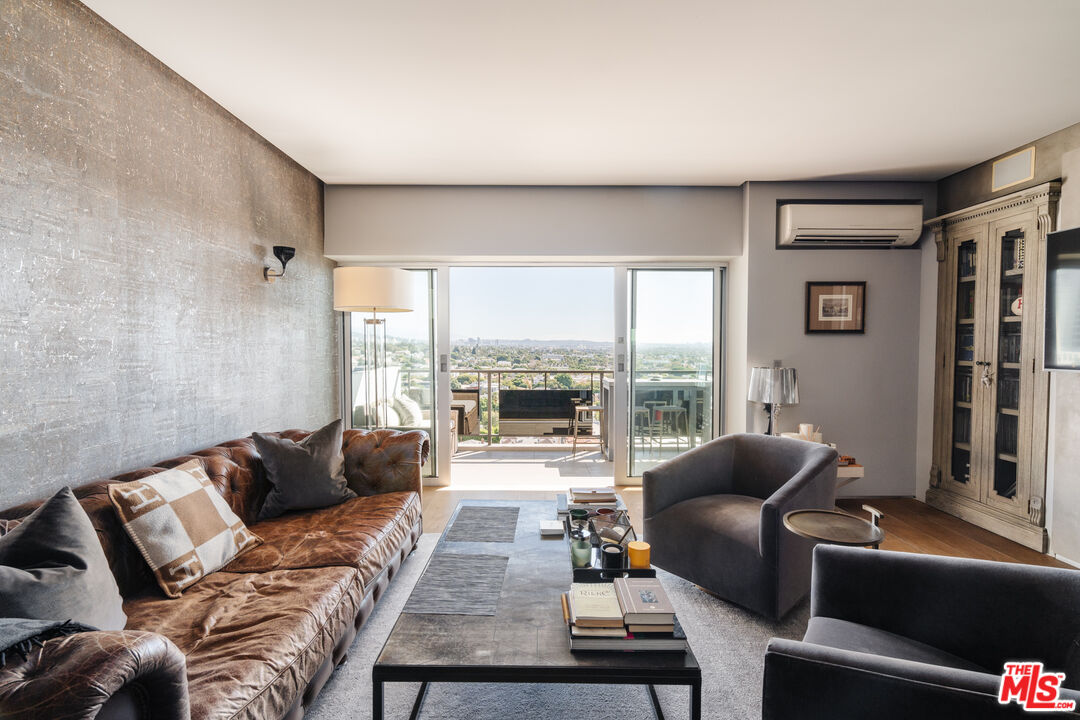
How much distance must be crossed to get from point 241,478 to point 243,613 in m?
0.98

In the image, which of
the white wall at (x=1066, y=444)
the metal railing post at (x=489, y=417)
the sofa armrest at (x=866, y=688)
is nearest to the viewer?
the sofa armrest at (x=866, y=688)

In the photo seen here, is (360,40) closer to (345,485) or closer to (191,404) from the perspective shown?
(191,404)

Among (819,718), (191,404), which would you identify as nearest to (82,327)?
(191,404)

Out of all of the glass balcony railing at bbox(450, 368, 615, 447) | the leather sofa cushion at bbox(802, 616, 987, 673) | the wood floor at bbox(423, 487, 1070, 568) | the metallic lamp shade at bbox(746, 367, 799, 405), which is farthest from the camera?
the glass balcony railing at bbox(450, 368, 615, 447)

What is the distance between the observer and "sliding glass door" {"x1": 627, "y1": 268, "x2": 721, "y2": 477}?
175 inches

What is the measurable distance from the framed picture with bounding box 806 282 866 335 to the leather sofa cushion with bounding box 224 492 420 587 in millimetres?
3332

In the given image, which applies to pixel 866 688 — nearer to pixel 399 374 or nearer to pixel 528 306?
pixel 399 374

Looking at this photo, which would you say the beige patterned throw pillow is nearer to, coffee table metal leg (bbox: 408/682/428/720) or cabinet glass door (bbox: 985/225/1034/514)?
coffee table metal leg (bbox: 408/682/428/720)

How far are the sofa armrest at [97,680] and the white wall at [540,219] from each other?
3457 mm

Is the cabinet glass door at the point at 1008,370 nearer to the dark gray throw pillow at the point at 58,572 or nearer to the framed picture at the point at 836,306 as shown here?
the framed picture at the point at 836,306

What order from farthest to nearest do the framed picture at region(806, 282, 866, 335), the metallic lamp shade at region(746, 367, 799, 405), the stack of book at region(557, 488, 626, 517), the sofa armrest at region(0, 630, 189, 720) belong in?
1. the framed picture at region(806, 282, 866, 335)
2. the metallic lamp shade at region(746, 367, 799, 405)
3. the stack of book at region(557, 488, 626, 517)
4. the sofa armrest at region(0, 630, 189, 720)

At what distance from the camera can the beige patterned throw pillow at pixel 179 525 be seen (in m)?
1.69

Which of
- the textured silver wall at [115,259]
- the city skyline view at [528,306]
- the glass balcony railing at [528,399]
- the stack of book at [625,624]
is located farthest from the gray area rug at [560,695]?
the city skyline view at [528,306]

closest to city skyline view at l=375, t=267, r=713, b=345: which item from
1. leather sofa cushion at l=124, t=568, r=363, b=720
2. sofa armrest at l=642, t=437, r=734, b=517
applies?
sofa armrest at l=642, t=437, r=734, b=517
